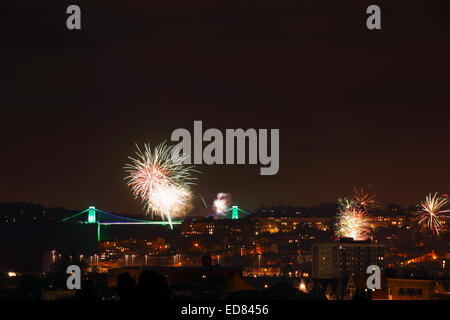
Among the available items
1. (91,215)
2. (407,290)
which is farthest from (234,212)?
(407,290)

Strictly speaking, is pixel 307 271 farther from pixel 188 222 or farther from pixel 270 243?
pixel 188 222

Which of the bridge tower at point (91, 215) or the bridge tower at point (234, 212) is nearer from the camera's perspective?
the bridge tower at point (91, 215)

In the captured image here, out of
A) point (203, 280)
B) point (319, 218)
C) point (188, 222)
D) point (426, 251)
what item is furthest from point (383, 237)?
point (203, 280)

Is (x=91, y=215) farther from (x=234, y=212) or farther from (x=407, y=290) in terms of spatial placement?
(x=407, y=290)

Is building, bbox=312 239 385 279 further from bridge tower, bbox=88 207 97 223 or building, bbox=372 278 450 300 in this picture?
bridge tower, bbox=88 207 97 223

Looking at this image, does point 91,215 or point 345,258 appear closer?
point 345,258

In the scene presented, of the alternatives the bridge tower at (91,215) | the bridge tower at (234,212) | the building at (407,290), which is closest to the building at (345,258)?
the building at (407,290)

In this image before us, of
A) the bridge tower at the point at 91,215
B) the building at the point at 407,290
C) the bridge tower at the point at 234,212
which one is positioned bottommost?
the building at the point at 407,290

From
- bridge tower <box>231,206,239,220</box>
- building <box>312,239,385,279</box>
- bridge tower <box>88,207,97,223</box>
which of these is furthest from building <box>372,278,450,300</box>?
bridge tower <box>231,206,239,220</box>

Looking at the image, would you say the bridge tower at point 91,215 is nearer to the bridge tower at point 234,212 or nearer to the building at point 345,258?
the bridge tower at point 234,212
